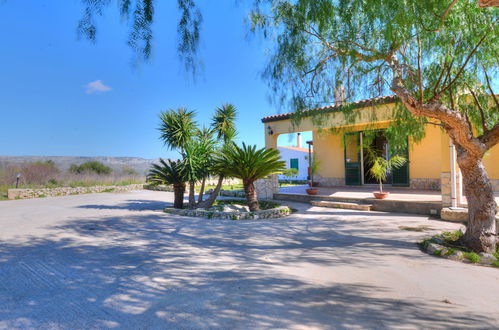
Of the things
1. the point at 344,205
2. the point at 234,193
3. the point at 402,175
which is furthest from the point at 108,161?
the point at 402,175

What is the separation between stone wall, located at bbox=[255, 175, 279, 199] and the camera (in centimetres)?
1254

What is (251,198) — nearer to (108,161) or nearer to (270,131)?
(270,131)

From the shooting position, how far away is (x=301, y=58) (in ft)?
18.5

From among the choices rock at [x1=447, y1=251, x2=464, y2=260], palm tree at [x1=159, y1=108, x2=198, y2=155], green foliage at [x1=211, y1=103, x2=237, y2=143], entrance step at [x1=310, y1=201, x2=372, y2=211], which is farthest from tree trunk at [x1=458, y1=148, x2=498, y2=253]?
green foliage at [x1=211, y1=103, x2=237, y2=143]

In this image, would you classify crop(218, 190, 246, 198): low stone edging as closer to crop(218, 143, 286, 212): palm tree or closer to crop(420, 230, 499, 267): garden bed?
crop(218, 143, 286, 212): palm tree

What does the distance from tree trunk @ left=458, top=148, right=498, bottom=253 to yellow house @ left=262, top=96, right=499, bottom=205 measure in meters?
2.38

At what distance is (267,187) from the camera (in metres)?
12.6

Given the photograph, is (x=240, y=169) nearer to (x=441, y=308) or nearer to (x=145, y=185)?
(x=441, y=308)

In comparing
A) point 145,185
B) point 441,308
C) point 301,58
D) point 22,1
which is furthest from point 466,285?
point 145,185

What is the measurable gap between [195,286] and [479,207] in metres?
4.94

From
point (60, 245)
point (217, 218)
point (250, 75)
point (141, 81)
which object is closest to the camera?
point (141, 81)

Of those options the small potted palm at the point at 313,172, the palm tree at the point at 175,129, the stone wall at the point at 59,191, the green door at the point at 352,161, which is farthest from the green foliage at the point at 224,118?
the stone wall at the point at 59,191

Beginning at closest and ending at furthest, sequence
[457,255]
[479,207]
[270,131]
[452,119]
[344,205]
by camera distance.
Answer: [457,255] < [452,119] < [479,207] < [344,205] < [270,131]

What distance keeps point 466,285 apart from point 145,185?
2103cm
